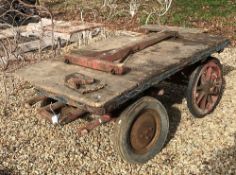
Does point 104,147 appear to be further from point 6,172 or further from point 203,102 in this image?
point 203,102

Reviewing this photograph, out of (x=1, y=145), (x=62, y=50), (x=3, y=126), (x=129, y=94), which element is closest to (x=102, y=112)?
(x=129, y=94)

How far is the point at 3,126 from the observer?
5602mm

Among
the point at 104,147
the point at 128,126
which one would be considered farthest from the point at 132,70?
the point at 104,147

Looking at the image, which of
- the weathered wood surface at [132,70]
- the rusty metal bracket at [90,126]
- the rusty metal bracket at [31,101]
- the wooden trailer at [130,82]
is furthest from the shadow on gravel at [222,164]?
the rusty metal bracket at [31,101]

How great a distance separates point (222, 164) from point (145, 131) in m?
1.12

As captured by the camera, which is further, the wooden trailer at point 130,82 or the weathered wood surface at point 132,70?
the wooden trailer at point 130,82

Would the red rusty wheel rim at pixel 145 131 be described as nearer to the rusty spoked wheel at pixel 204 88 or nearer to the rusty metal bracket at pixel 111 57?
the rusty metal bracket at pixel 111 57

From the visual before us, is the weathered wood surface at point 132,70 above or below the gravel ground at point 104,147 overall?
above

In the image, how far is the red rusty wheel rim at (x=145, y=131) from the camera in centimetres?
429

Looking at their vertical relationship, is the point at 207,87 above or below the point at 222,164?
above

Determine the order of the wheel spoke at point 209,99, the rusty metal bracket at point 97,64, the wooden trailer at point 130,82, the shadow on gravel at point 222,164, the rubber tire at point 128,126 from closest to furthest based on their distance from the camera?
1. the wooden trailer at point 130,82
2. the rubber tire at point 128,126
3. the rusty metal bracket at point 97,64
4. the shadow on gravel at point 222,164
5. the wheel spoke at point 209,99

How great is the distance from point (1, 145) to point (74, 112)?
4.51 feet

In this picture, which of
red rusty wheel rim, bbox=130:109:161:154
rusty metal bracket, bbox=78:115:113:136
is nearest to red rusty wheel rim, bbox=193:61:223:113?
red rusty wheel rim, bbox=130:109:161:154

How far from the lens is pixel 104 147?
5012mm
